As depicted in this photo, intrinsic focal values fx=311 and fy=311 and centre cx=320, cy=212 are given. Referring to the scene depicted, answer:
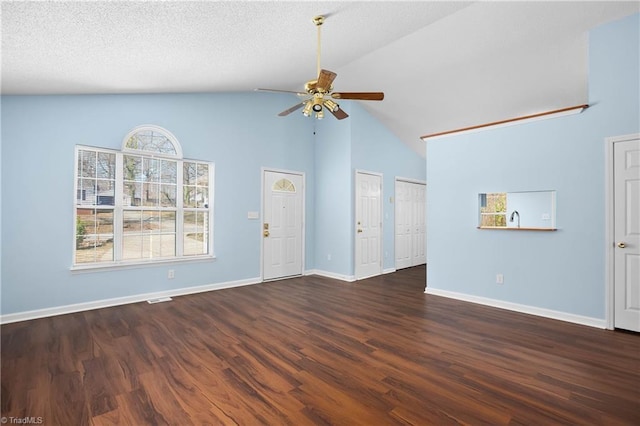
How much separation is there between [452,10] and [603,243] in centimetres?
297

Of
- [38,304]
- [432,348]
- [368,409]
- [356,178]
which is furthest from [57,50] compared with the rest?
[356,178]

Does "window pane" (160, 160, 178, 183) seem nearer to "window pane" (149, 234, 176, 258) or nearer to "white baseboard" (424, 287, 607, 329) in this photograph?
"window pane" (149, 234, 176, 258)

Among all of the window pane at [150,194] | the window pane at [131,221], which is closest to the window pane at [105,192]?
the window pane at [131,221]

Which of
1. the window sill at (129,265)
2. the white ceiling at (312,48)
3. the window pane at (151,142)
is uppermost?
the white ceiling at (312,48)

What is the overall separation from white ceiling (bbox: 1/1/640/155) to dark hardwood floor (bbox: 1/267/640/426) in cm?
251

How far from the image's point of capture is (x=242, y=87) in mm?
4738

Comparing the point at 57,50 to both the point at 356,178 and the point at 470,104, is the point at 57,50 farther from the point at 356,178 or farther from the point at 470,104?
the point at 470,104

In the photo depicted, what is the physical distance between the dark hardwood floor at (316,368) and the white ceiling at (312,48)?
8.23ft

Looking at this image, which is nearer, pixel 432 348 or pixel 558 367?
pixel 558 367

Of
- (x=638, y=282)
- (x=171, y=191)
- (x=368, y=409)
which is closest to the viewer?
(x=368, y=409)

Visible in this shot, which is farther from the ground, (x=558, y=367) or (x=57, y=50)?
(x=57, y=50)

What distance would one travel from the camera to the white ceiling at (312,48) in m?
2.36

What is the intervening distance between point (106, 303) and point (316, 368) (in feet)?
10.4

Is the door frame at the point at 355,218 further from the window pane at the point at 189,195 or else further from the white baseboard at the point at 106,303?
the window pane at the point at 189,195
